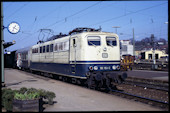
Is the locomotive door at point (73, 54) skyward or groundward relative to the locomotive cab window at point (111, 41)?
groundward

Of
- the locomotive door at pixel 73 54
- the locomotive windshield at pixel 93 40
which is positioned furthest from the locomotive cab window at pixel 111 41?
the locomotive door at pixel 73 54

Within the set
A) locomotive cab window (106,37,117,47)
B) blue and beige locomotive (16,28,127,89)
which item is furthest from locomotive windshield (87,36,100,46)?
locomotive cab window (106,37,117,47)

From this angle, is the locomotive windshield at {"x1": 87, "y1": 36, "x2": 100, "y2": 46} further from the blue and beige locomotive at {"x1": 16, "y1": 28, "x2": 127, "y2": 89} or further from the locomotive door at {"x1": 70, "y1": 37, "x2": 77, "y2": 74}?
the locomotive door at {"x1": 70, "y1": 37, "x2": 77, "y2": 74}

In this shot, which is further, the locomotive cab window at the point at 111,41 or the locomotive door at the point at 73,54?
the locomotive door at the point at 73,54

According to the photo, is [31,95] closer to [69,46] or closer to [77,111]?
[77,111]

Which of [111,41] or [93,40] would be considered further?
[111,41]

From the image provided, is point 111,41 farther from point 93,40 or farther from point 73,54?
point 73,54

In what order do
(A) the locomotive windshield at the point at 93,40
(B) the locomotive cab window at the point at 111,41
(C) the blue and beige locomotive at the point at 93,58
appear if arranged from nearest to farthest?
(C) the blue and beige locomotive at the point at 93,58, (A) the locomotive windshield at the point at 93,40, (B) the locomotive cab window at the point at 111,41

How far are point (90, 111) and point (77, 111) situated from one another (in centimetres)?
44

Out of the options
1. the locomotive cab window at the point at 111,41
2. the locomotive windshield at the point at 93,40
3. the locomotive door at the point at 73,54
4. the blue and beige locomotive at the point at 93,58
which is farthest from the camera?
the locomotive door at the point at 73,54

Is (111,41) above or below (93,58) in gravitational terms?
above

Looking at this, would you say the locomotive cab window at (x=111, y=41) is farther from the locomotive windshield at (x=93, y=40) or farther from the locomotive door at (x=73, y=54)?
the locomotive door at (x=73, y=54)

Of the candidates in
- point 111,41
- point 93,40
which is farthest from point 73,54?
point 111,41

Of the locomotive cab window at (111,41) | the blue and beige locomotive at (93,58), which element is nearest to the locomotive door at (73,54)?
the blue and beige locomotive at (93,58)
